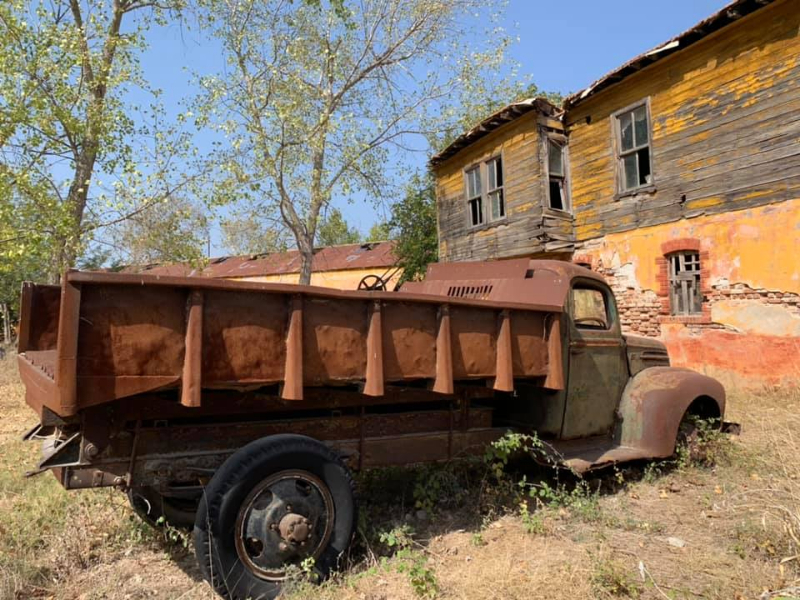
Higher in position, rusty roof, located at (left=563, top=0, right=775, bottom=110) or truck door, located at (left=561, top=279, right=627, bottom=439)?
rusty roof, located at (left=563, top=0, right=775, bottom=110)

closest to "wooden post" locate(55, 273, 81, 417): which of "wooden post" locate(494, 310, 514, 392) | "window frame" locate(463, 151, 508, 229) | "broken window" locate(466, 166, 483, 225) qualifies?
"wooden post" locate(494, 310, 514, 392)

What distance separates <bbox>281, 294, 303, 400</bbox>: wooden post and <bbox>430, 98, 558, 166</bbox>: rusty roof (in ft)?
38.7

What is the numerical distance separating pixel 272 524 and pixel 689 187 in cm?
1040

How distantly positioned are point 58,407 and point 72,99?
1091cm

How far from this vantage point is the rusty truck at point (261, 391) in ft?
8.71

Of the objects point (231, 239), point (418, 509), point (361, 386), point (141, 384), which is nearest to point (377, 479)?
point (418, 509)

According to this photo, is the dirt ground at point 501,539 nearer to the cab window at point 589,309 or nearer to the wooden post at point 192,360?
the wooden post at point 192,360

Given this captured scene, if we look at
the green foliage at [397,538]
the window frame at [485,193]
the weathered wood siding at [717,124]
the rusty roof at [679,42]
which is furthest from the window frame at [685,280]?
the green foliage at [397,538]

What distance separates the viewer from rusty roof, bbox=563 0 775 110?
9.09m

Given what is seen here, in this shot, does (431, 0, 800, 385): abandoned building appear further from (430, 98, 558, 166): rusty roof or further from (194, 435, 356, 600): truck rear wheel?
(194, 435, 356, 600): truck rear wheel

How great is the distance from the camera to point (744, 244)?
9.45m

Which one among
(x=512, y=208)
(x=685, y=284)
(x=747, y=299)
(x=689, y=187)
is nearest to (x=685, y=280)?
(x=685, y=284)

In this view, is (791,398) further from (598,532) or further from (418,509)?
(418,509)

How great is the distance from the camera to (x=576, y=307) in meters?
4.81
